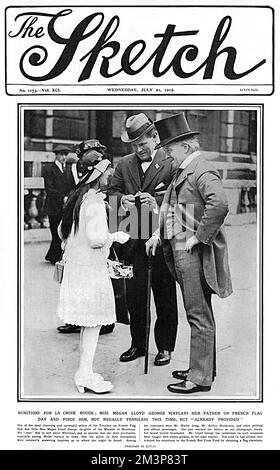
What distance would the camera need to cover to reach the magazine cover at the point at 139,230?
2.34 meters

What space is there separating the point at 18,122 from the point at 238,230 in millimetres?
896

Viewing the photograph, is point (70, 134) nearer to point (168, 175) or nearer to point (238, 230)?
point (168, 175)

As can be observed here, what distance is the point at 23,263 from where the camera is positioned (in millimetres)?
2396

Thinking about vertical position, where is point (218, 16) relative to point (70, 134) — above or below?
above

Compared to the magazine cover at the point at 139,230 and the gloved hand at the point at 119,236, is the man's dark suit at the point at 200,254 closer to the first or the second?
the magazine cover at the point at 139,230

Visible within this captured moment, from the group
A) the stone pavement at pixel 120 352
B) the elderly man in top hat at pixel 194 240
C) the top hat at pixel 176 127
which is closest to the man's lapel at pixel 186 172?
the elderly man in top hat at pixel 194 240

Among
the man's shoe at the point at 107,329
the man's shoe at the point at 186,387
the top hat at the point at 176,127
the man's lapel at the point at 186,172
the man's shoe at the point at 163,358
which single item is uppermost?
the top hat at the point at 176,127

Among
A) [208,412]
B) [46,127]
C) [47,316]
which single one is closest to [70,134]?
[46,127]

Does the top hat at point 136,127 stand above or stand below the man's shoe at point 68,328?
above

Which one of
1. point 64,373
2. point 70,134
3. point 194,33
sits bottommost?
point 64,373

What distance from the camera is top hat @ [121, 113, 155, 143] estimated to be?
2.36 meters

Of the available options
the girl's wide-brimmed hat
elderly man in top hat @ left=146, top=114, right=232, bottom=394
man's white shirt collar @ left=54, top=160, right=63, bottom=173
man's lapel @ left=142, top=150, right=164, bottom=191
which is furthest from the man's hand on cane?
man's white shirt collar @ left=54, top=160, right=63, bottom=173

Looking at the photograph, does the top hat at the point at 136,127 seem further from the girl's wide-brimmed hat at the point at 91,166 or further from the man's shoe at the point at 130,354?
the man's shoe at the point at 130,354

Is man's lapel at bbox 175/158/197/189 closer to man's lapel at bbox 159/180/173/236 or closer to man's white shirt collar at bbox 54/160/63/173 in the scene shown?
man's lapel at bbox 159/180/173/236
